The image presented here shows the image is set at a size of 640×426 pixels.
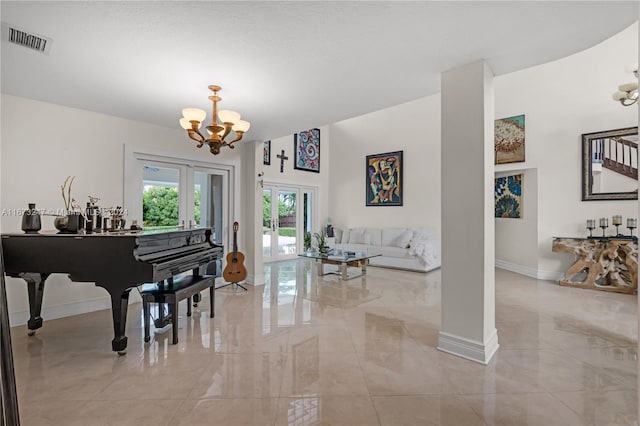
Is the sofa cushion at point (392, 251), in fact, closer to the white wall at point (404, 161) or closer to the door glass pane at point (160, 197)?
the white wall at point (404, 161)

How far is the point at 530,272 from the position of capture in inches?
208

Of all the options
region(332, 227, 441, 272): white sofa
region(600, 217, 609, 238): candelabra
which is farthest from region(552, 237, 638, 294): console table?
region(332, 227, 441, 272): white sofa

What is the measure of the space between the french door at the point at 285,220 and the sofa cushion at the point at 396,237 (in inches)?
70.4

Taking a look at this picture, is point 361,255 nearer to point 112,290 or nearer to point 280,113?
point 280,113

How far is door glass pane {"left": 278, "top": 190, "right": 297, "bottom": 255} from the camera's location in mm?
7395

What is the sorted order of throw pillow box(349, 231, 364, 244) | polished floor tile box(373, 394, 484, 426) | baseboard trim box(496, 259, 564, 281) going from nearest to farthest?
1. polished floor tile box(373, 394, 484, 426)
2. baseboard trim box(496, 259, 564, 281)
3. throw pillow box(349, 231, 364, 244)

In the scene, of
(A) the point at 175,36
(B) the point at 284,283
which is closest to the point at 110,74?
(A) the point at 175,36

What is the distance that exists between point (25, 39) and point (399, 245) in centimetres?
581

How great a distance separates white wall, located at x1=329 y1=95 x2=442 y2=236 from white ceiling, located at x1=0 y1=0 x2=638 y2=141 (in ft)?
13.5

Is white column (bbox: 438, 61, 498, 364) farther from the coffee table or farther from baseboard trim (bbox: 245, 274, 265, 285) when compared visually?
baseboard trim (bbox: 245, 274, 265, 285)

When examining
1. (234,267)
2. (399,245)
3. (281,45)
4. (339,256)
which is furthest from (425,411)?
(399,245)

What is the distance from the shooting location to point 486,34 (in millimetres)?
1922

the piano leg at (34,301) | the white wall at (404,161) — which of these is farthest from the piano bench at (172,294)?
the white wall at (404,161)

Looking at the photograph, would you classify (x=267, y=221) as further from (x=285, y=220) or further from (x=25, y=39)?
(x=25, y=39)
